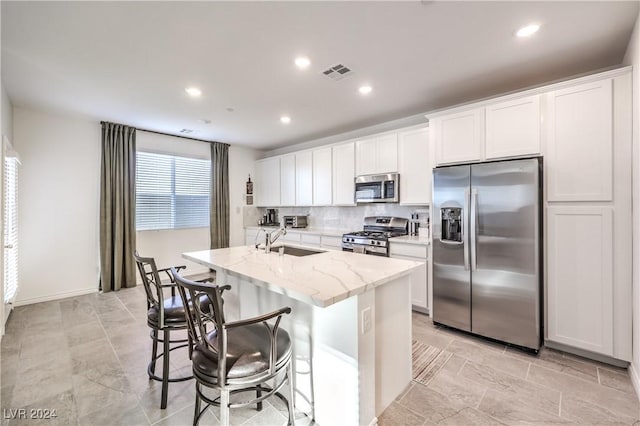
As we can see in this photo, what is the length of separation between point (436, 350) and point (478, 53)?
2.63 meters

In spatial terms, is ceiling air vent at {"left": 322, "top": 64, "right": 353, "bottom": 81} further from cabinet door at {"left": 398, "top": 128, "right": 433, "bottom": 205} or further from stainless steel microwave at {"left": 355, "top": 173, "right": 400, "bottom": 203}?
stainless steel microwave at {"left": 355, "top": 173, "right": 400, "bottom": 203}

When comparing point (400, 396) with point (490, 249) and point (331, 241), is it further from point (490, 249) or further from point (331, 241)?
point (331, 241)

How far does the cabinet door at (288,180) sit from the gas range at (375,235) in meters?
1.61

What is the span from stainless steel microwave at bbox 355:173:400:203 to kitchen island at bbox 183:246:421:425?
75.5 inches

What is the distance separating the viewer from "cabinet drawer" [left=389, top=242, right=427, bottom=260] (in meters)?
3.37

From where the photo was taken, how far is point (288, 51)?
2.39m

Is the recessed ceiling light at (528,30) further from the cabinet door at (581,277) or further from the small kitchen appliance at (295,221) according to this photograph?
the small kitchen appliance at (295,221)

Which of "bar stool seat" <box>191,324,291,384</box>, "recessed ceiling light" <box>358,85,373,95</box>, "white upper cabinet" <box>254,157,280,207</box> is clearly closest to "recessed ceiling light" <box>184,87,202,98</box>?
"recessed ceiling light" <box>358,85,373,95</box>

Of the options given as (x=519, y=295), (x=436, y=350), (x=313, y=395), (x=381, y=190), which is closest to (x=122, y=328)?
(x=313, y=395)

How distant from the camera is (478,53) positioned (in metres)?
2.41

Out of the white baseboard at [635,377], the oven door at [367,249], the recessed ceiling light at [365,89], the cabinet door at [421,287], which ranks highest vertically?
the recessed ceiling light at [365,89]


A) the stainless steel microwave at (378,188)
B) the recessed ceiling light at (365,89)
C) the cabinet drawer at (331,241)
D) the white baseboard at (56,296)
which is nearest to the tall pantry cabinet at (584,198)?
the recessed ceiling light at (365,89)

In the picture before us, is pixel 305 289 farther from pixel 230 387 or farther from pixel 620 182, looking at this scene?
pixel 620 182

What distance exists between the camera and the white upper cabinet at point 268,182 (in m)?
5.81
